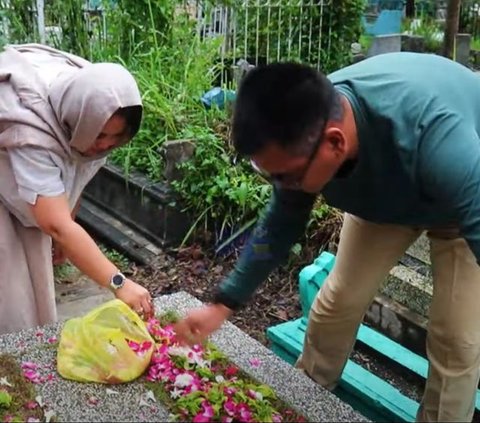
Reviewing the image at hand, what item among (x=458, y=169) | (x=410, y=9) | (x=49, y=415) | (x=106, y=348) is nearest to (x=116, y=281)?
(x=106, y=348)

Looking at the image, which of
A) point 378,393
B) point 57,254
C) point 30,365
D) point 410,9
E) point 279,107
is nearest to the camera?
point 279,107

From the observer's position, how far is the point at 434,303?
79.0 inches

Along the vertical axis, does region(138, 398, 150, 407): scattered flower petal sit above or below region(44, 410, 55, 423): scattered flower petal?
below

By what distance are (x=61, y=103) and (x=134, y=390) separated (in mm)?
794

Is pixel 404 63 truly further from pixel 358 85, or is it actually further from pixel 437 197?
pixel 437 197

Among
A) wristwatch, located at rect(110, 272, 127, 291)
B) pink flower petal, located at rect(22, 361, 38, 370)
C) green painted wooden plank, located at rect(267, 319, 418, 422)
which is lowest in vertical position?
green painted wooden plank, located at rect(267, 319, 418, 422)

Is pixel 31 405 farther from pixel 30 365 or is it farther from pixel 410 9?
pixel 410 9

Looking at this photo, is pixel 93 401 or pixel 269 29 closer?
pixel 93 401

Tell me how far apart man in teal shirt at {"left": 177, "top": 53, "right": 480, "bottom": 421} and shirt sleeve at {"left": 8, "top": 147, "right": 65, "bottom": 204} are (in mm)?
516

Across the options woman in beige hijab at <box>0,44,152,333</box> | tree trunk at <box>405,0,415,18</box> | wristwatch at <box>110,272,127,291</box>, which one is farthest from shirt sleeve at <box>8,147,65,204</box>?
→ tree trunk at <box>405,0,415,18</box>

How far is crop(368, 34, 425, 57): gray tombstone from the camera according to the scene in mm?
8030

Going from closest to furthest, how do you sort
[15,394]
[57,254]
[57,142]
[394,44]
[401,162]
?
[401,162] → [15,394] → [57,142] → [57,254] → [394,44]

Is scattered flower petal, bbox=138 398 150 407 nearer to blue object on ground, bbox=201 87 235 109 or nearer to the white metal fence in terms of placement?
blue object on ground, bbox=201 87 235 109

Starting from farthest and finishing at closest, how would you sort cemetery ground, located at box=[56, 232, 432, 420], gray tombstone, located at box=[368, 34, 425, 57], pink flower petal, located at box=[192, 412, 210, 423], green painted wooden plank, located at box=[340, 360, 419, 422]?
gray tombstone, located at box=[368, 34, 425, 57]
cemetery ground, located at box=[56, 232, 432, 420]
green painted wooden plank, located at box=[340, 360, 419, 422]
pink flower petal, located at box=[192, 412, 210, 423]
